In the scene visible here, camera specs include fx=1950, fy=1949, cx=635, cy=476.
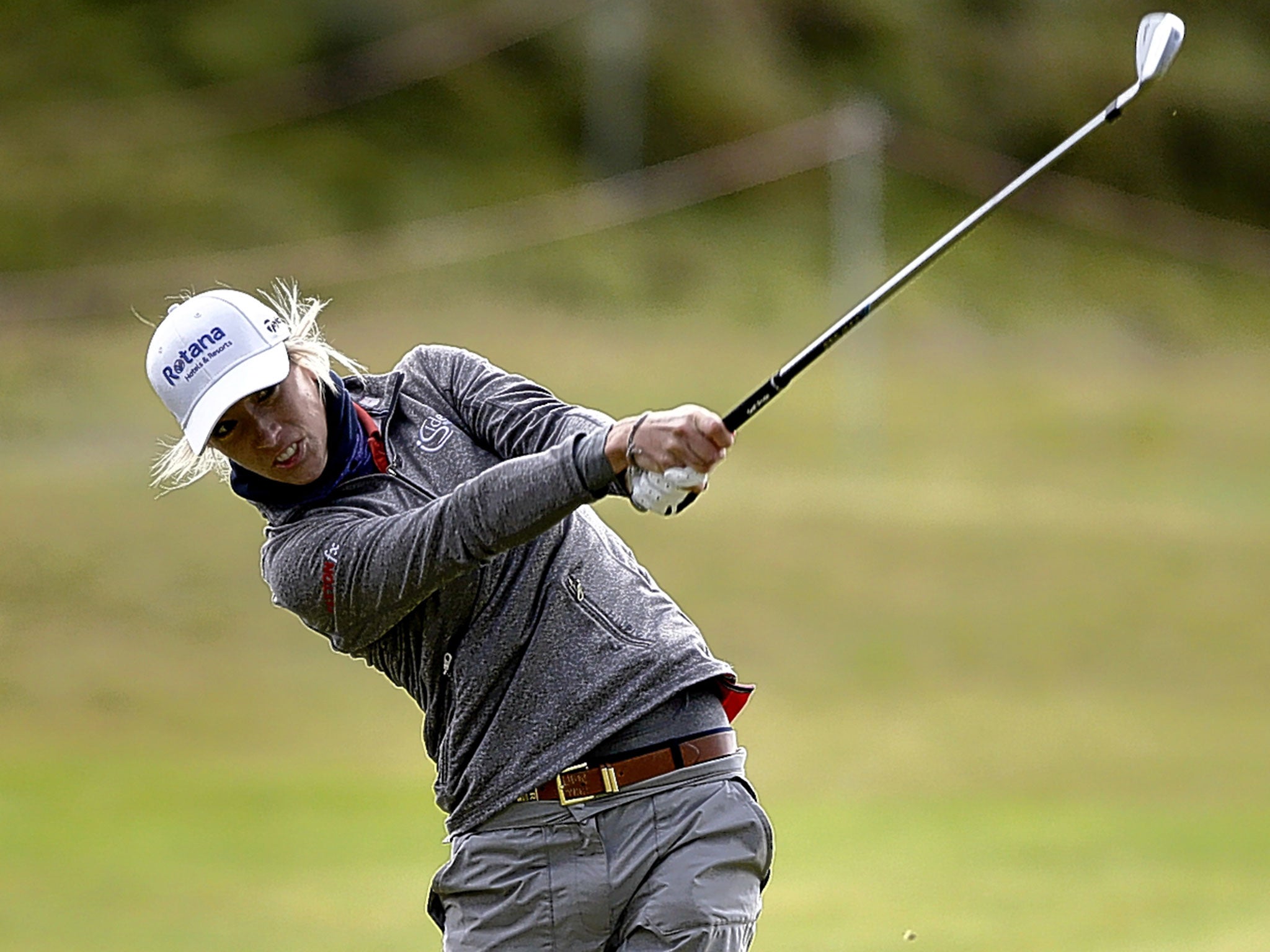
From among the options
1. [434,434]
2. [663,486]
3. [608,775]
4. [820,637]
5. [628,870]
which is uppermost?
[820,637]

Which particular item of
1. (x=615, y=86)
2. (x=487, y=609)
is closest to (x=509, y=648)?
(x=487, y=609)

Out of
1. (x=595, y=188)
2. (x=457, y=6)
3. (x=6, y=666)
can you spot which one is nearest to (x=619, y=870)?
(x=6, y=666)

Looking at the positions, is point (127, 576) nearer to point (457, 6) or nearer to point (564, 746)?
point (564, 746)

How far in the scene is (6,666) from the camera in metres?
9.65

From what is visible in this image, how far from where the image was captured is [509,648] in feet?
8.93

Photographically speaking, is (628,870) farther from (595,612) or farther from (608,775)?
(595,612)

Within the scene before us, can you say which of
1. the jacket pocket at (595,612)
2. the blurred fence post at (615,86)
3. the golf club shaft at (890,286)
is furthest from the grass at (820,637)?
the golf club shaft at (890,286)

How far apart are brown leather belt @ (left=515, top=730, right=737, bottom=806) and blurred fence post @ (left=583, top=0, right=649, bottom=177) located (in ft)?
57.2

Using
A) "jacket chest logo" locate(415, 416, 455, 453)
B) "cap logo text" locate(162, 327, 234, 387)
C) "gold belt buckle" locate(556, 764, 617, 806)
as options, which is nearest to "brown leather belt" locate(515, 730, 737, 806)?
"gold belt buckle" locate(556, 764, 617, 806)

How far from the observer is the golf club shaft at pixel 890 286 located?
2475 millimetres

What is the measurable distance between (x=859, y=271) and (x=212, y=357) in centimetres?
1044

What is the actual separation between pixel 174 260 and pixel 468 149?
15.3 ft

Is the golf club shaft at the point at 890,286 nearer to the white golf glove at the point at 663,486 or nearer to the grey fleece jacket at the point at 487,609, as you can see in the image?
the white golf glove at the point at 663,486

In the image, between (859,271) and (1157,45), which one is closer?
(1157,45)
